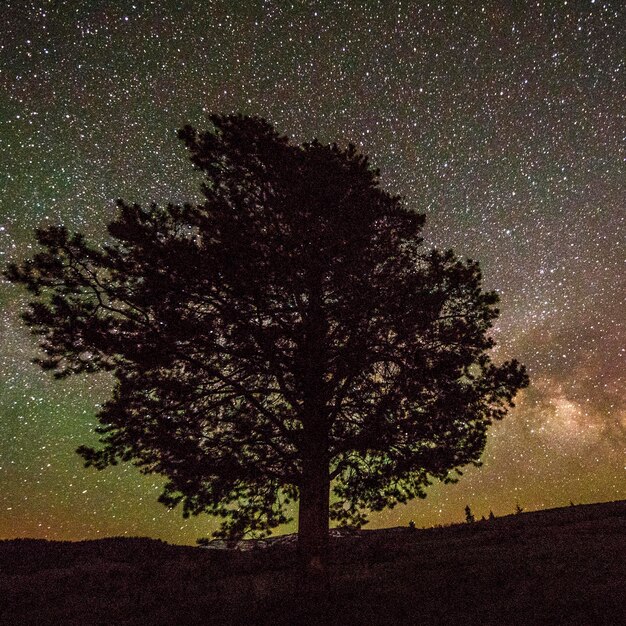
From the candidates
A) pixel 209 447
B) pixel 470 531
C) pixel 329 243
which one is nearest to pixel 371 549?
pixel 470 531

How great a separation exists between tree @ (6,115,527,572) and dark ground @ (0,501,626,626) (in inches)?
55.6

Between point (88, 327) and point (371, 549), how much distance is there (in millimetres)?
11913

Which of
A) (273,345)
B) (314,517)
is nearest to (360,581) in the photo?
(314,517)

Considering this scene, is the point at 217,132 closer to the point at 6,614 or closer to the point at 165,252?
the point at 165,252

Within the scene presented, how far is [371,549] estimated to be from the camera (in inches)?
608

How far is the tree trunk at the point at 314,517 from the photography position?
322 inches

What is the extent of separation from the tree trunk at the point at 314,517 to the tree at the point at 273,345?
0.03 meters

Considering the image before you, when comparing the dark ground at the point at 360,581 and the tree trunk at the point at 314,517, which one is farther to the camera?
the tree trunk at the point at 314,517

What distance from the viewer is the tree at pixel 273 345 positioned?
831 centimetres

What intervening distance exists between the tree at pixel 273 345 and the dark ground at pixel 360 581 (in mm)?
1413

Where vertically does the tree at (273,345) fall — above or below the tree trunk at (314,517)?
above

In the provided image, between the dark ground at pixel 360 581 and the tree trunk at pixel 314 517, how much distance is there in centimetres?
40

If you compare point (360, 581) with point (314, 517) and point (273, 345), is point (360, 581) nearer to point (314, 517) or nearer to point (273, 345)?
point (314, 517)

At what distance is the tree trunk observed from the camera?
8.17 m
